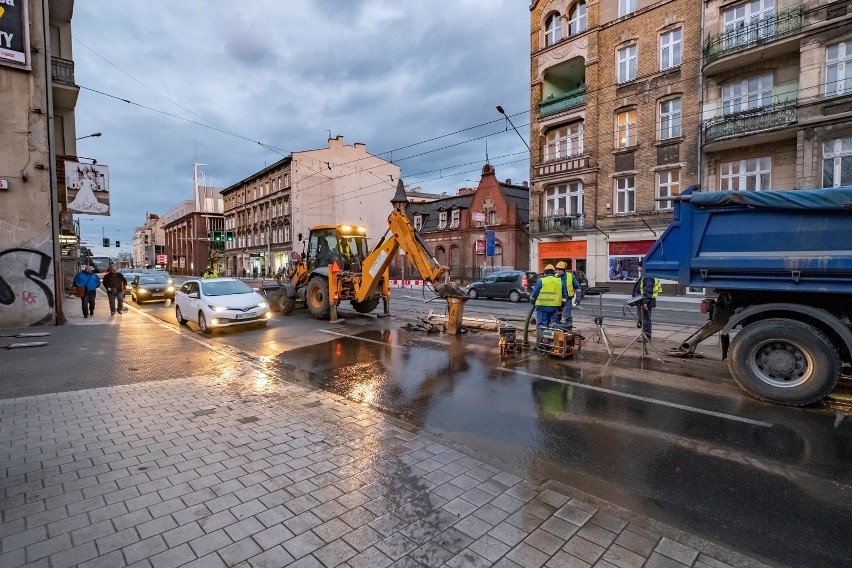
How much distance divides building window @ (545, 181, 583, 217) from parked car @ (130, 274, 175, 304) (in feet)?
75.6

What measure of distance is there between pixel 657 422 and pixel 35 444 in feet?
21.8

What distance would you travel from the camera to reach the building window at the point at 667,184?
75.5 feet

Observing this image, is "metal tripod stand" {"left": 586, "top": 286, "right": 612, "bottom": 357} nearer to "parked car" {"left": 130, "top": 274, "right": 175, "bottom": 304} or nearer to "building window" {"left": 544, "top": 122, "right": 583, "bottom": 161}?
"building window" {"left": 544, "top": 122, "right": 583, "bottom": 161}

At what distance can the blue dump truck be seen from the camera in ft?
17.7

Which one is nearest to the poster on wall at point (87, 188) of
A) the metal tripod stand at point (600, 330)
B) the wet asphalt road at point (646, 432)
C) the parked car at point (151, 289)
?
the parked car at point (151, 289)

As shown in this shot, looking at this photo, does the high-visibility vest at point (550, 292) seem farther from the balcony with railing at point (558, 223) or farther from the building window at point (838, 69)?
the balcony with railing at point (558, 223)

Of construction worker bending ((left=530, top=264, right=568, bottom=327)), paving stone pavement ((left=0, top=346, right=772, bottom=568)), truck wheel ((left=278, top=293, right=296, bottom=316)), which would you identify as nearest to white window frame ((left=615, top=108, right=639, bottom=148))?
construction worker bending ((left=530, top=264, right=568, bottom=327))

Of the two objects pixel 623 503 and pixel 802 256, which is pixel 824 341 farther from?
pixel 623 503

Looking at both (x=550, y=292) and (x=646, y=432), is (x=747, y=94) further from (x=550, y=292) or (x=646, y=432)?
(x=646, y=432)

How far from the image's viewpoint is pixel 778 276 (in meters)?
5.82

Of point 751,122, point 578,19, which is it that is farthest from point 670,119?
point 578,19

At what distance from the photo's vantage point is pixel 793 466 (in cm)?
395

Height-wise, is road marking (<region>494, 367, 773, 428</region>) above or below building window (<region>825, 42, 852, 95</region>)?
below

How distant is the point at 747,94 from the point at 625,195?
709 centimetres
